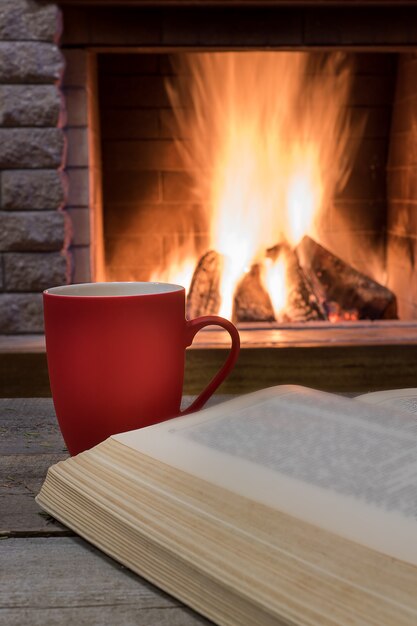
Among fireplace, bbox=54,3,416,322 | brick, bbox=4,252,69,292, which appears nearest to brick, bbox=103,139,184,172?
fireplace, bbox=54,3,416,322

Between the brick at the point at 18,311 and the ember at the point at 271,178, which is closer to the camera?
the brick at the point at 18,311

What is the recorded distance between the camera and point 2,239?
5.26 ft

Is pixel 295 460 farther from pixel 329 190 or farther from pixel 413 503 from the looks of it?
pixel 329 190

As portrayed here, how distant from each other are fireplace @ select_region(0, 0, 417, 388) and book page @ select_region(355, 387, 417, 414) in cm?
64

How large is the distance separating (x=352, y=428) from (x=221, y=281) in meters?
1.54

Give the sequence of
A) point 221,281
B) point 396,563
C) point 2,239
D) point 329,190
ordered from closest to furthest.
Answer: point 396,563
point 2,239
point 221,281
point 329,190

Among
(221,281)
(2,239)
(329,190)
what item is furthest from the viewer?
(329,190)

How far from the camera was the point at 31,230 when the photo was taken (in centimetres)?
160

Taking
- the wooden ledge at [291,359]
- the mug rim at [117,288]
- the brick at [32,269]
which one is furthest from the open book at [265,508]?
the brick at [32,269]

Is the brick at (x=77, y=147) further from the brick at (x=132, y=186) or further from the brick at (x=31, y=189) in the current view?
the brick at (x=132, y=186)

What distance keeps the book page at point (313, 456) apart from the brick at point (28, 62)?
4.26 ft

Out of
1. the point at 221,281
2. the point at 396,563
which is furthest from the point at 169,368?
the point at 221,281

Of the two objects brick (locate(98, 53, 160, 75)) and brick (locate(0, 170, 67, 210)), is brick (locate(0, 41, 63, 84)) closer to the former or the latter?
brick (locate(0, 170, 67, 210))

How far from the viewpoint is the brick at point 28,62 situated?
1541 mm
